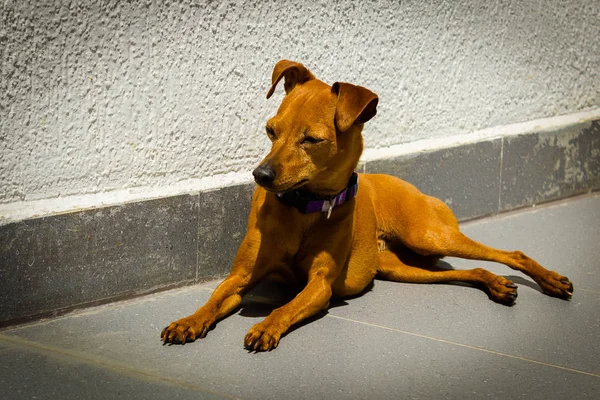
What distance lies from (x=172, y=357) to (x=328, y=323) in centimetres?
85

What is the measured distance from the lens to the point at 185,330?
12.5 ft

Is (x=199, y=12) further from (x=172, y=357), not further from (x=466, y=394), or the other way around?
(x=466, y=394)

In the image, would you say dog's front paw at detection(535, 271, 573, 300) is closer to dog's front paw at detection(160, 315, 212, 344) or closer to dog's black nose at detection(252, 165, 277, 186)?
dog's black nose at detection(252, 165, 277, 186)

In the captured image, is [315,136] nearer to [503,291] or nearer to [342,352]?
[342,352]

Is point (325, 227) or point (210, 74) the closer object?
point (325, 227)

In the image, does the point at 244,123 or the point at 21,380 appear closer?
the point at 21,380

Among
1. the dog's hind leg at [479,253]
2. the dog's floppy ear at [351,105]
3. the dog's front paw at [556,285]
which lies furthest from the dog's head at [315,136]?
the dog's front paw at [556,285]

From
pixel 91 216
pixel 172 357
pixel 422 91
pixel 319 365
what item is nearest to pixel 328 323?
pixel 319 365

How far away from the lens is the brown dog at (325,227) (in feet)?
12.9

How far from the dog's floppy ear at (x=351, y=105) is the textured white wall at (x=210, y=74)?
87 centimetres

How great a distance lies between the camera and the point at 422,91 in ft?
18.7

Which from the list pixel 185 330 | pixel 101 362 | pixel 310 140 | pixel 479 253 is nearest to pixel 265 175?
pixel 310 140

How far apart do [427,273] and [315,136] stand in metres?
1.34

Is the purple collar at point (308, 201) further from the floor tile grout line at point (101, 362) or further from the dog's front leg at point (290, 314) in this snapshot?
the floor tile grout line at point (101, 362)
